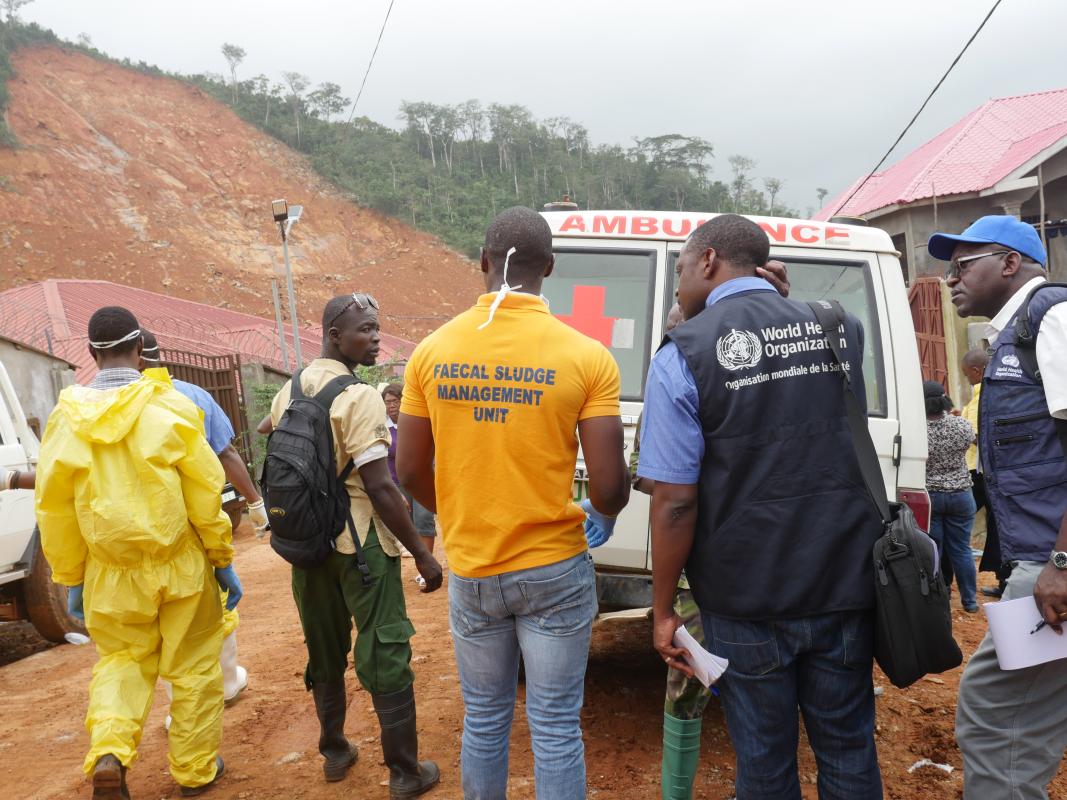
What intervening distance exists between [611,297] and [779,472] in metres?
1.95

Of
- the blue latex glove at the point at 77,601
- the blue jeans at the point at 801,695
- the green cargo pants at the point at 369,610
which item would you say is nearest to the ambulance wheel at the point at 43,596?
the blue latex glove at the point at 77,601

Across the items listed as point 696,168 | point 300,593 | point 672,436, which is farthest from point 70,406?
point 696,168

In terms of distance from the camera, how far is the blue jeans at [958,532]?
5840 mm

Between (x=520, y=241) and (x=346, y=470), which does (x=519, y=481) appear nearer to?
(x=520, y=241)

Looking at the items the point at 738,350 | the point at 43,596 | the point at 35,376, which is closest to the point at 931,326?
the point at 43,596

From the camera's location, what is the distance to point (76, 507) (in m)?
3.21

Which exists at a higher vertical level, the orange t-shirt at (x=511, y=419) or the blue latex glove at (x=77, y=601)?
the orange t-shirt at (x=511, y=419)

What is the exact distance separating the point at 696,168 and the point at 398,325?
36326mm

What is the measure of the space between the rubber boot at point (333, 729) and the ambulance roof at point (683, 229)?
7.25 feet

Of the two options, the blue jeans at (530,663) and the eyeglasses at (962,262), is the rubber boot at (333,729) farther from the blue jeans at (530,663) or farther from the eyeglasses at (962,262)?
the eyeglasses at (962,262)

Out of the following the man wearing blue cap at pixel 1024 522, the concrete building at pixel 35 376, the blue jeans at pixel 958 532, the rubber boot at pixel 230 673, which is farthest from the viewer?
the concrete building at pixel 35 376

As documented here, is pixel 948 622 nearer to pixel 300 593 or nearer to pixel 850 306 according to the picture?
pixel 850 306

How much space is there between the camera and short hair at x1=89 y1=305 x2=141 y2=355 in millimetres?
3385

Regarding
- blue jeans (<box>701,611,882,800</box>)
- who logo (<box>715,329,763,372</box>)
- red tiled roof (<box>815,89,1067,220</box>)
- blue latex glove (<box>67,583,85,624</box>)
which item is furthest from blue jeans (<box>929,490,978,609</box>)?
red tiled roof (<box>815,89,1067,220</box>)
